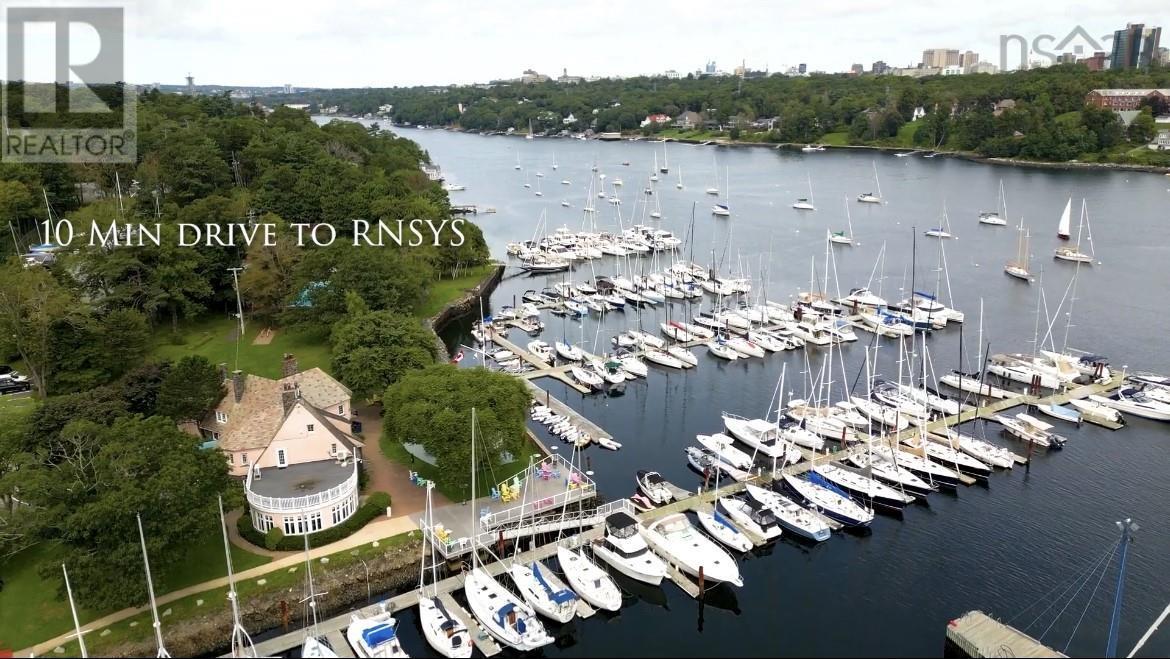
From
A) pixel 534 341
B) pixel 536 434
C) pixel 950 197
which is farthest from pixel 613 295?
pixel 950 197

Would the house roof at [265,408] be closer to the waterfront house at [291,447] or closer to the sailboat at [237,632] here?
the waterfront house at [291,447]

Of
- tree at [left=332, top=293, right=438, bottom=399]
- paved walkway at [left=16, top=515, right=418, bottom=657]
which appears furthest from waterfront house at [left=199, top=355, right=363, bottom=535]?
tree at [left=332, top=293, right=438, bottom=399]

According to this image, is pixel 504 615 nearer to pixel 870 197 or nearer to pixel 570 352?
pixel 570 352

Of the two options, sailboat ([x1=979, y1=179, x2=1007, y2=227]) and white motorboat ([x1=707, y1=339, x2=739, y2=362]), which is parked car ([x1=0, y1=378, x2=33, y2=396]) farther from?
sailboat ([x1=979, y1=179, x2=1007, y2=227])

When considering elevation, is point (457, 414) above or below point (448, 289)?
below

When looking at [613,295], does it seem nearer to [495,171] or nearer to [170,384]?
[170,384]

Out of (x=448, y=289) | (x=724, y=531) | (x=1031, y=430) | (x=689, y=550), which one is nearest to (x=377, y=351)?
(x=689, y=550)

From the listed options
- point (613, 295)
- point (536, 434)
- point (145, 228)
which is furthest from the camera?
point (613, 295)
